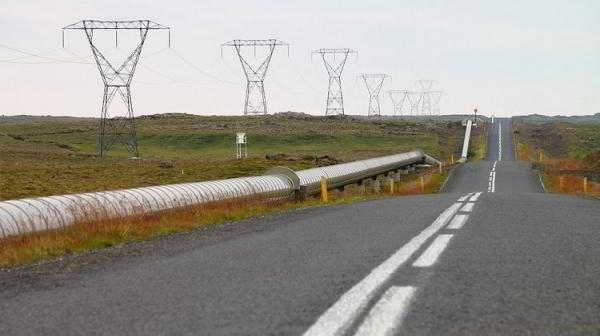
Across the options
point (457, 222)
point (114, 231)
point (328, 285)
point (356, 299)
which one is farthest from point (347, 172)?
point (356, 299)

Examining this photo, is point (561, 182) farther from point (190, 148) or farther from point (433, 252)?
point (190, 148)

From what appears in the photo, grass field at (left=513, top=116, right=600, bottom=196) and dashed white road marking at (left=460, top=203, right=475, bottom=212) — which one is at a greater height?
dashed white road marking at (left=460, top=203, right=475, bottom=212)

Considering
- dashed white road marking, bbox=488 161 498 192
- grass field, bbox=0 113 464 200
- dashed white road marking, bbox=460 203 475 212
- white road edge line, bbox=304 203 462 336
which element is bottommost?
dashed white road marking, bbox=488 161 498 192

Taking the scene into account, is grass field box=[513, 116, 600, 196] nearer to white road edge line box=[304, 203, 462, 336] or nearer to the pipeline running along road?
the pipeline running along road

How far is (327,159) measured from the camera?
226 feet

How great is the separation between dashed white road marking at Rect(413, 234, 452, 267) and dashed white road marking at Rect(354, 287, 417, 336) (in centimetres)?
158

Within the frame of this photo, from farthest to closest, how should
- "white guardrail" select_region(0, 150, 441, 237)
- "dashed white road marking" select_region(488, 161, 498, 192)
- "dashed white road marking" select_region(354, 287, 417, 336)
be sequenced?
"dashed white road marking" select_region(488, 161, 498, 192) < "white guardrail" select_region(0, 150, 441, 237) < "dashed white road marking" select_region(354, 287, 417, 336)

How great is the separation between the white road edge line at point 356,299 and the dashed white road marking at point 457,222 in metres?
2.88

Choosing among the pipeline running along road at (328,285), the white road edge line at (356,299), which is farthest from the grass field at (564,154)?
the white road edge line at (356,299)

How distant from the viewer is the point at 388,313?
540 cm

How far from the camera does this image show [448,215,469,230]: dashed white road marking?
484 inches

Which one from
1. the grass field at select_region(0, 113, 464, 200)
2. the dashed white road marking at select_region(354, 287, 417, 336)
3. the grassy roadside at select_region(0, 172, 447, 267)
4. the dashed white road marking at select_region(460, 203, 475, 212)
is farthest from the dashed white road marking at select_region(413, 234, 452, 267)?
the grass field at select_region(0, 113, 464, 200)

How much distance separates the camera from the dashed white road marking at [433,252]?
7.98 metres

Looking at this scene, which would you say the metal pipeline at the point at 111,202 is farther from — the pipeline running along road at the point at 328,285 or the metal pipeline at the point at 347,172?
the metal pipeline at the point at 347,172
